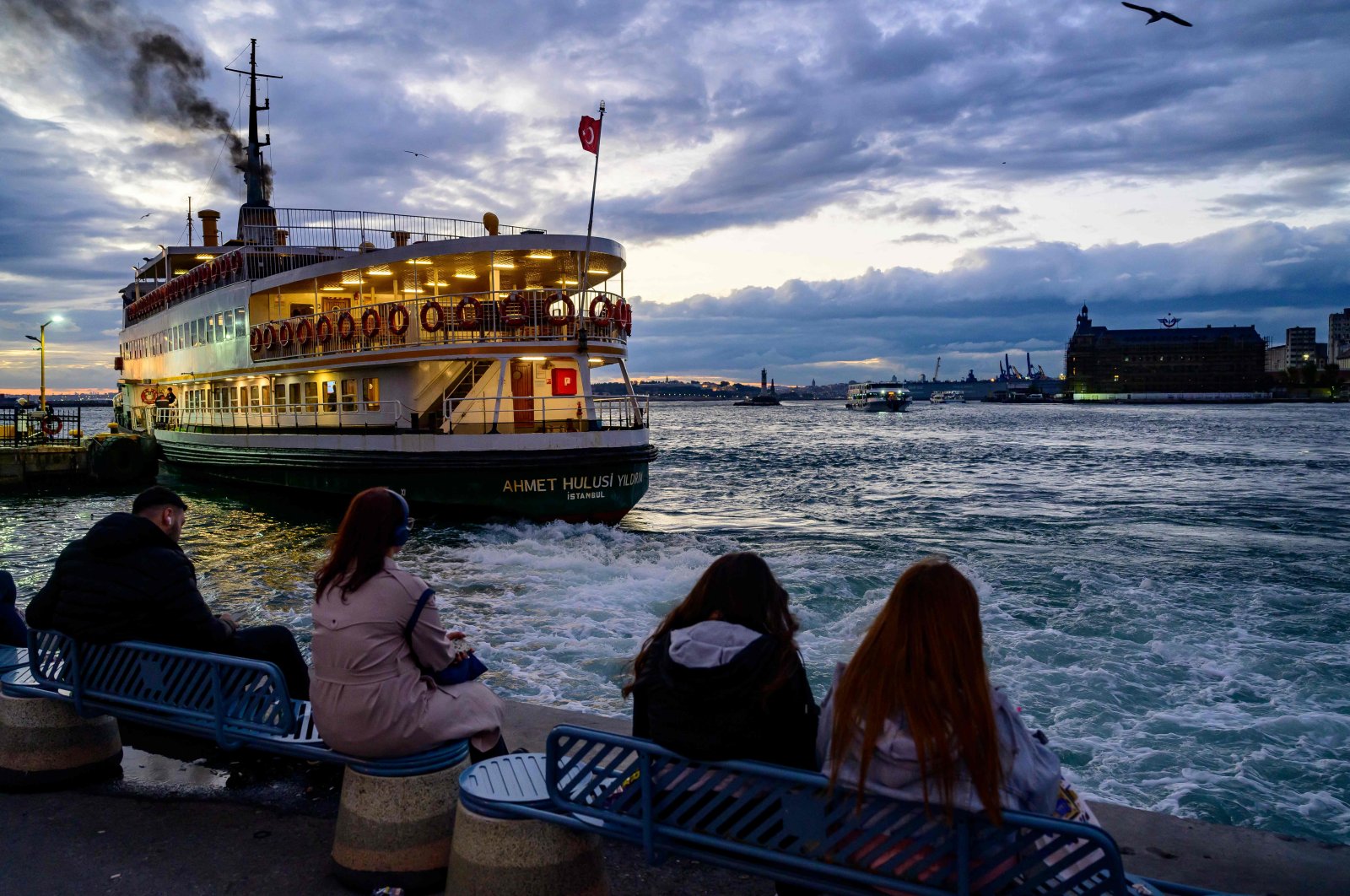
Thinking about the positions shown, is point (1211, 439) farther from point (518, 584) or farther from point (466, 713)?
point (466, 713)

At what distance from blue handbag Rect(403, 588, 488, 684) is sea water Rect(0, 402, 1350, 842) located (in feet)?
14.9

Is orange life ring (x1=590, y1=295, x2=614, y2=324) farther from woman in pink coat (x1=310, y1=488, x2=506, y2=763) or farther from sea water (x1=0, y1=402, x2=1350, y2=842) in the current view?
woman in pink coat (x1=310, y1=488, x2=506, y2=763)

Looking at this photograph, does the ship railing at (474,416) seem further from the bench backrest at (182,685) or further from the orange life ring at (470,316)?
the bench backrest at (182,685)

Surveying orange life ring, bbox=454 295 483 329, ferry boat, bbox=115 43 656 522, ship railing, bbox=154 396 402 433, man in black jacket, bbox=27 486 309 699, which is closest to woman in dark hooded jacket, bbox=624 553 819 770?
man in black jacket, bbox=27 486 309 699

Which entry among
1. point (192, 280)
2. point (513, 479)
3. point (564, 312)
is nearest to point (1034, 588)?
point (513, 479)

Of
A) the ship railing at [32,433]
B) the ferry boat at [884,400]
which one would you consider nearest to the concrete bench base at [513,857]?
the ship railing at [32,433]

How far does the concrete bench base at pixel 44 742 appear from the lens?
5.30 meters

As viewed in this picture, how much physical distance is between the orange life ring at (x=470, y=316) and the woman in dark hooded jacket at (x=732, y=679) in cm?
1794

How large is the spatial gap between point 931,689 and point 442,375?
68.4 ft

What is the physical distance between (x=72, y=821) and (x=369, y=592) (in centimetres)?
253

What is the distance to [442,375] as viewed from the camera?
73.7 ft

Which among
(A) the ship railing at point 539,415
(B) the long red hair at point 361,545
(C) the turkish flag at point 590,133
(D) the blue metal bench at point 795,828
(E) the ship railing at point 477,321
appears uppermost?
(C) the turkish flag at point 590,133

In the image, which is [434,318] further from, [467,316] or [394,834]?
[394,834]

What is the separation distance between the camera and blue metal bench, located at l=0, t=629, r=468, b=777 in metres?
4.76
